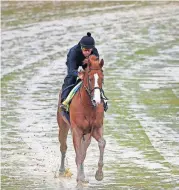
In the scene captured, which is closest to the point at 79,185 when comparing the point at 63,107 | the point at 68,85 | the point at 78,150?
the point at 78,150

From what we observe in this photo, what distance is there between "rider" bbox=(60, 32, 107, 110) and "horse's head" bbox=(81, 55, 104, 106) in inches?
6.7

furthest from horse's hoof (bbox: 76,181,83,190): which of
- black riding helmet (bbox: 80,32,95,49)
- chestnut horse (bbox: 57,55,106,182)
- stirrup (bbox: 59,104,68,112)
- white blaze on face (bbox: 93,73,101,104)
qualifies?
black riding helmet (bbox: 80,32,95,49)

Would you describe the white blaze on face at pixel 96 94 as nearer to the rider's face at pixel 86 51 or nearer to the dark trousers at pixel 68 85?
the rider's face at pixel 86 51

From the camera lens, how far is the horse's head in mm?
13945

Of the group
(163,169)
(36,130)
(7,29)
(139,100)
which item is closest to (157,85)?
(139,100)

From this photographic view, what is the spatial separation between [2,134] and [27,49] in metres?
18.6

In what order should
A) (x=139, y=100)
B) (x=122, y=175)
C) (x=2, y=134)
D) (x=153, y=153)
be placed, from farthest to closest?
(x=139, y=100) → (x=2, y=134) → (x=153, y=153) → (x=122, y=175)

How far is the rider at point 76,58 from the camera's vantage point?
1505 cm

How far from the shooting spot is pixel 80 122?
15.0 m

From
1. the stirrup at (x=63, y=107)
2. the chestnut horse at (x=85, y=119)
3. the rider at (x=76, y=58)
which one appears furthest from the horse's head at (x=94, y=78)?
the stirrup at (x=63, y=107)

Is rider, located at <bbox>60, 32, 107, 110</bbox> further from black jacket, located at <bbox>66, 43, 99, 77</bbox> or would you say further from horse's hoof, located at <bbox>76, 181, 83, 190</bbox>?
horse's hoof, located at <bbox>76, 181, 83, 190</bbox>

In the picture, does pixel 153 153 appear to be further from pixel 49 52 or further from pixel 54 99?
pixel 49 52

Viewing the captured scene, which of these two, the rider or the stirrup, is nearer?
the rider

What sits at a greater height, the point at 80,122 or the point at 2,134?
the point at 80,122
